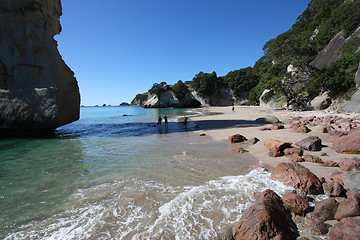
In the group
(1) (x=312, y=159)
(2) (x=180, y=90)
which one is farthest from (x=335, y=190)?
(2) (x=180, y=90)

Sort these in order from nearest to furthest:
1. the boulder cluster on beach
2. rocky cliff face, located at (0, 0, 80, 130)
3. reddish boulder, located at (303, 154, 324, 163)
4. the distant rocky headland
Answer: the boulder cluster on beach → reddish boulder, located at (303, 154, 324, 163) → rocky cliff face, located at (0, 0, 80, 130) → the distant rocky headland

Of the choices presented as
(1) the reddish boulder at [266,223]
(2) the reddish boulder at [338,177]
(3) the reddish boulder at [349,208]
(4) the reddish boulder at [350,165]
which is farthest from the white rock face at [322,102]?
(1) the reddish boulder at [266,223]

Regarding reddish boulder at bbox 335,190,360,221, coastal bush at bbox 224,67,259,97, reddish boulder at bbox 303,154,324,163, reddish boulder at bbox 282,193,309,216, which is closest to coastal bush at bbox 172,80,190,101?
coastal bush at bbox 224,67,259,97

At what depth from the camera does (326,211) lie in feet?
9.83

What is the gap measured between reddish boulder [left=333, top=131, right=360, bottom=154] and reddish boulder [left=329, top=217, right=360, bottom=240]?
5.12 metres

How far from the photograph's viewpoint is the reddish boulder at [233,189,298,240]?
2.67 meters

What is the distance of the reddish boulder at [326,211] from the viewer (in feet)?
9.76

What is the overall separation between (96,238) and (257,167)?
5.13m

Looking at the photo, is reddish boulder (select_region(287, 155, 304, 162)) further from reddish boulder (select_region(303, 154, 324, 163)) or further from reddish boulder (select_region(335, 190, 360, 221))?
reddish boulder (select_region(335, 190, 360, 221))

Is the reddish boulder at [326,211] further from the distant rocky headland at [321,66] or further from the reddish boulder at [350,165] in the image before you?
the distant rocky headland at [321,66]

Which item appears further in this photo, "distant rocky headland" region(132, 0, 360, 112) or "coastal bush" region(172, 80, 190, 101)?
"coastal bush" region(172, 80, 190, 101)

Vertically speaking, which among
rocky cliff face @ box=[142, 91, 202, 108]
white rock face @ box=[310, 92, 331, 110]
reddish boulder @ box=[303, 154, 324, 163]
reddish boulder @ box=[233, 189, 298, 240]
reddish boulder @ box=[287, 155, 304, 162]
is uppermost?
rocky cliff face @ box=[142, 91, 202, 108]

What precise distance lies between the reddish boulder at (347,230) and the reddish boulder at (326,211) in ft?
1.78

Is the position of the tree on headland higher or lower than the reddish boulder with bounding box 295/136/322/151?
higher
